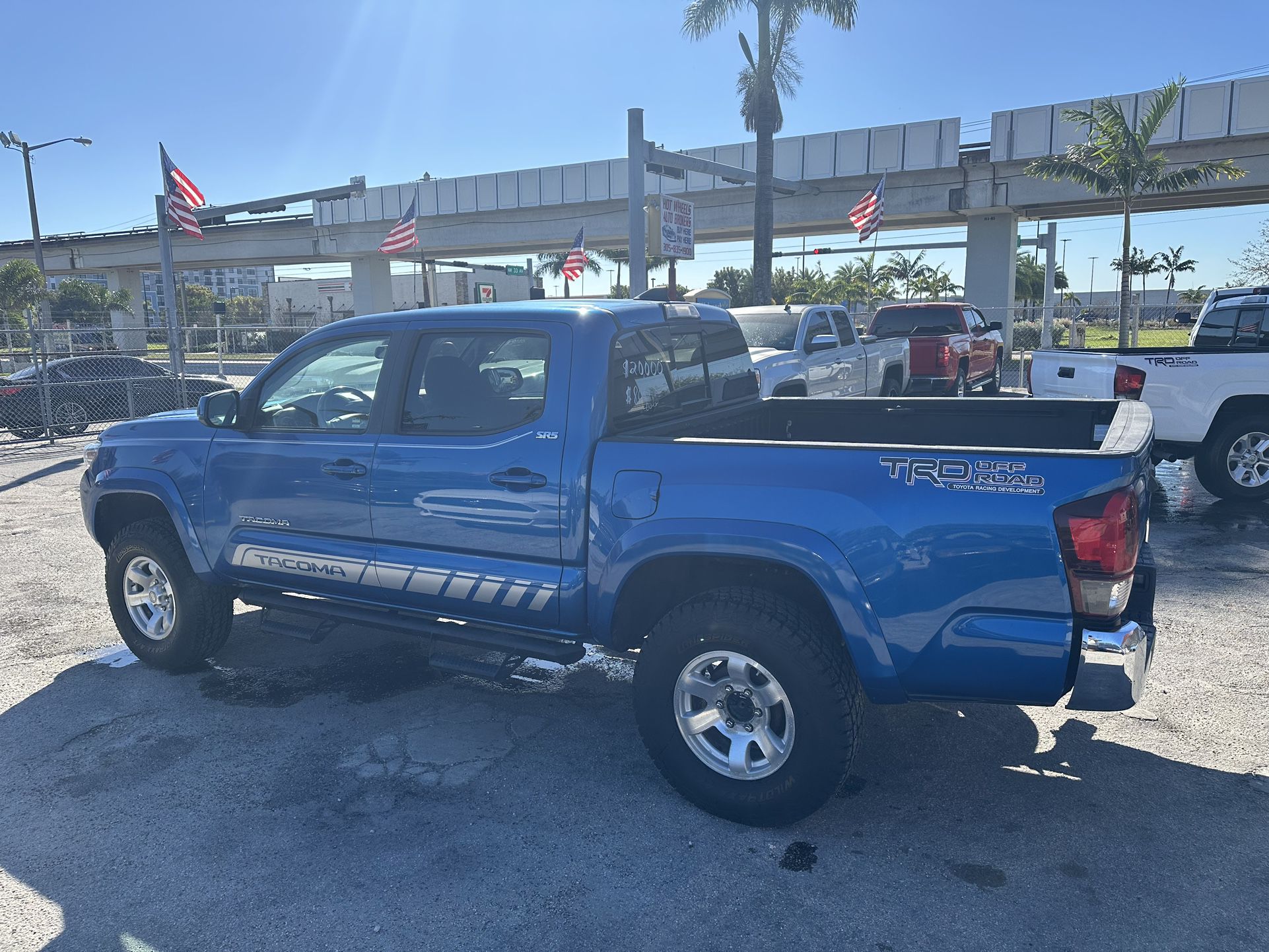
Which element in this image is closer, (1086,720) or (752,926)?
(752,926)

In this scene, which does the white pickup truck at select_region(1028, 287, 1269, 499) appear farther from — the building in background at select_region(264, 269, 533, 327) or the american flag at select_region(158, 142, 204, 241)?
the building in background at select_region(264, 269, 533, 327)

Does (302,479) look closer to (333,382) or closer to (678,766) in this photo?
(333,382)

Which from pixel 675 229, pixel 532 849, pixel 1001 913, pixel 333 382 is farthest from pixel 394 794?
pixel 675 229

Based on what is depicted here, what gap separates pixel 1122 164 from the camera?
68.1 ft

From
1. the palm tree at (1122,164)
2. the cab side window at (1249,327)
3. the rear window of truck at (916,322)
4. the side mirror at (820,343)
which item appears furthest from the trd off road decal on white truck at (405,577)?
the palm tree at (1122,164)

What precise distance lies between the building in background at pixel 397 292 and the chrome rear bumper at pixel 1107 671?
5354 cm

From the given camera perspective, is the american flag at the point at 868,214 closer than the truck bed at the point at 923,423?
No

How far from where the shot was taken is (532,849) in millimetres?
3434

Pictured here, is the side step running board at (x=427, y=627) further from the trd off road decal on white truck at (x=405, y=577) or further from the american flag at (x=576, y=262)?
the american flag at (x=576, y=262)

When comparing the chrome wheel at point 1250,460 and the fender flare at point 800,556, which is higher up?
the fender flare at point 800,556

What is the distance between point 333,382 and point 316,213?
40219 mm

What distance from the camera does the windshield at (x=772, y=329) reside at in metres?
11.0

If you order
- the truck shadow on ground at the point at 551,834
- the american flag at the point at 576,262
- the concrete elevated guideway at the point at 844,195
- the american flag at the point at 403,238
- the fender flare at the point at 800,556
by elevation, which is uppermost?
the concrete elevated guideway at the point at 844,195

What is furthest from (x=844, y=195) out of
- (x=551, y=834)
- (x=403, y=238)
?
(x=551, y=834)
